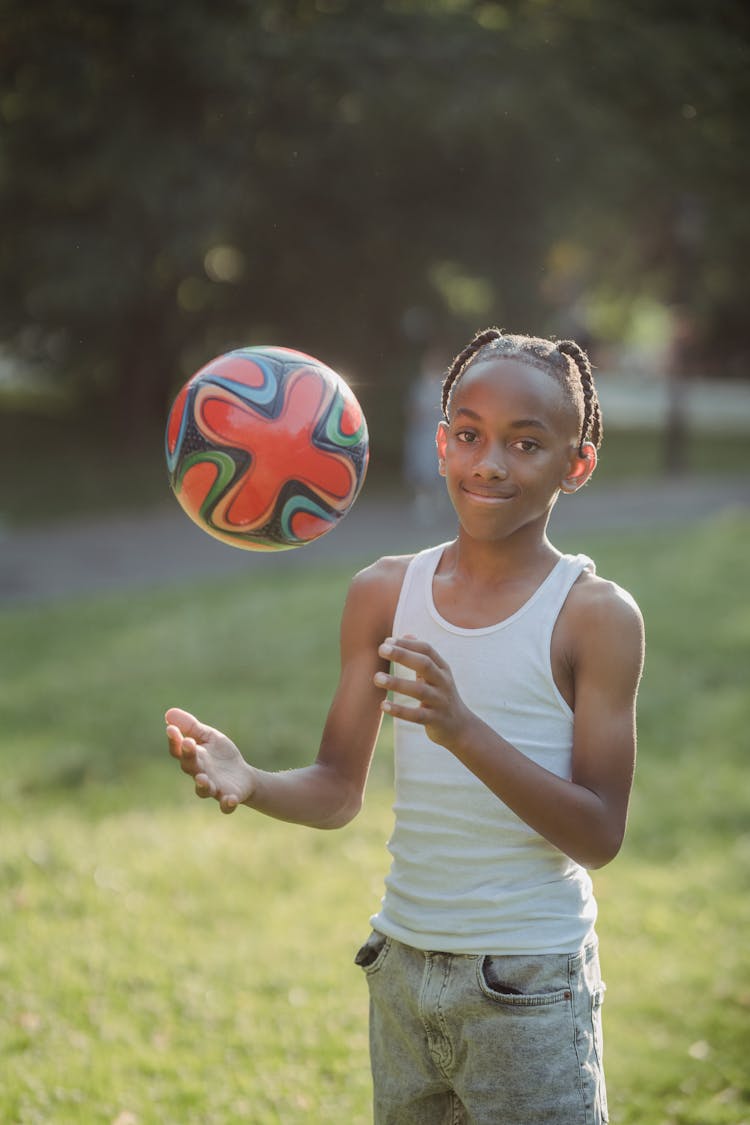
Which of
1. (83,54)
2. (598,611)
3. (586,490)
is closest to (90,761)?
(598,611)

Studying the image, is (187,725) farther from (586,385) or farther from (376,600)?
(586,385)

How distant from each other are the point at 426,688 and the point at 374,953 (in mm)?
710

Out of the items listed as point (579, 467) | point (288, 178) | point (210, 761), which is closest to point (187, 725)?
point (210, 761)

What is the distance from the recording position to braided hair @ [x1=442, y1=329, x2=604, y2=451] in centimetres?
235

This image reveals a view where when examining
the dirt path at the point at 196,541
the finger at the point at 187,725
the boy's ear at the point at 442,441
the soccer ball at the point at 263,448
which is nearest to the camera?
the finger at the point at 187,725

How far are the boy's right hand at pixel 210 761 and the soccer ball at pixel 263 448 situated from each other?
0.54 m

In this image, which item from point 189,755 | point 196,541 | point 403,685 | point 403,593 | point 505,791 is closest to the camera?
point 403,685

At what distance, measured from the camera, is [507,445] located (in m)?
2.30

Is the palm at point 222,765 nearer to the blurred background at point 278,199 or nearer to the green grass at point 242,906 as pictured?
the green grass at point 242,906

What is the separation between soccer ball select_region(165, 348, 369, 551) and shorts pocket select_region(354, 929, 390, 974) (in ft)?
2.78

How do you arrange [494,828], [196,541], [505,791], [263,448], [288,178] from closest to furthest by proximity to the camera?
[505,791] < [494,828] < [263,448] < [196,541] < [288,178]

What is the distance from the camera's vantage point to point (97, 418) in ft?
74.2

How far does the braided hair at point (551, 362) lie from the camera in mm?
2354

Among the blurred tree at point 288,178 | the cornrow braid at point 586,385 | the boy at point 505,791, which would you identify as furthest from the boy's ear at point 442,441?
the blurred tree at point 288,178
